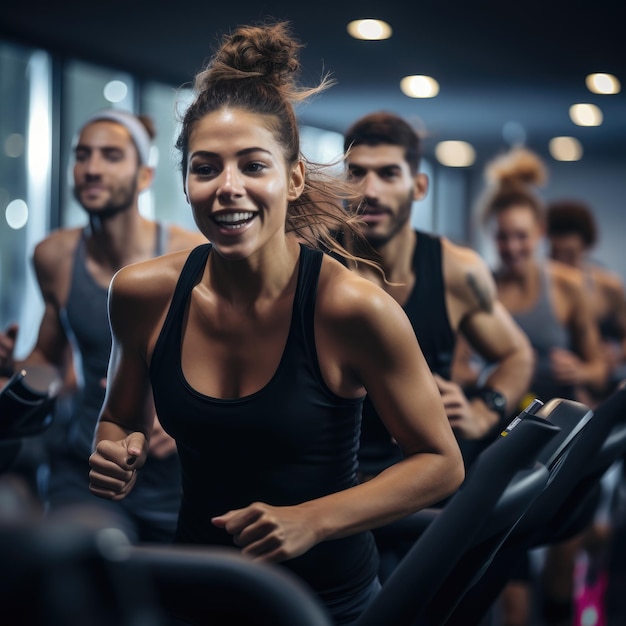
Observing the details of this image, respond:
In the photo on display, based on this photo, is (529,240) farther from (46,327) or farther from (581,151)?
(581,151)

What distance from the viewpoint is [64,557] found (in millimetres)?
615

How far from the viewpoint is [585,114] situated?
9398 millimetres

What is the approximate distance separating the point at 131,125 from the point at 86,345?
77 cm

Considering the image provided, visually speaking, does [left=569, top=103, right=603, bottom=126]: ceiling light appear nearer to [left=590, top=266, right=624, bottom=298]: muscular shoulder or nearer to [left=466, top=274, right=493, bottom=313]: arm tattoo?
[left=590, top=266, right=624, bottom=298]: muscular shoulder


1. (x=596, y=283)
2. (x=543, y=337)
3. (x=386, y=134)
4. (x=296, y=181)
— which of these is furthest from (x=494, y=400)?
(x=596, y=283)

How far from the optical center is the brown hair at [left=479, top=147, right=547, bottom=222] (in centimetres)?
418

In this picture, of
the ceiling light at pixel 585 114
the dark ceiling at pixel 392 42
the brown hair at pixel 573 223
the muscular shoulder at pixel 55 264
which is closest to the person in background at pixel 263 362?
the muscular shoulder at pixel 55 264

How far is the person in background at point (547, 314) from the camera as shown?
3891 millimetres

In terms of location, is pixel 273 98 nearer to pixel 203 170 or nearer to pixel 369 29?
pixel 203 170

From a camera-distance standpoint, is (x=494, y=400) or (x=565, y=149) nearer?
(x=494, y=400)

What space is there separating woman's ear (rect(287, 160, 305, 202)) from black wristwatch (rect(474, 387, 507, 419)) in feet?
3.43

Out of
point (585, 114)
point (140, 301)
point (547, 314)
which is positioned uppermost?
point (585, 114)

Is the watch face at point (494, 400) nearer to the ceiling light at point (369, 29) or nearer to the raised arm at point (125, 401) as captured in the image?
the raised arm at point (125, 401)

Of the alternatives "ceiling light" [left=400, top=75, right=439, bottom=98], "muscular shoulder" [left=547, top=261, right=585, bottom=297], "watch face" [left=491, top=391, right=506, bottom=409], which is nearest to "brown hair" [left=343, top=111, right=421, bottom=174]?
"watch face" [left=491, top=391, right=506, bottom=409]
